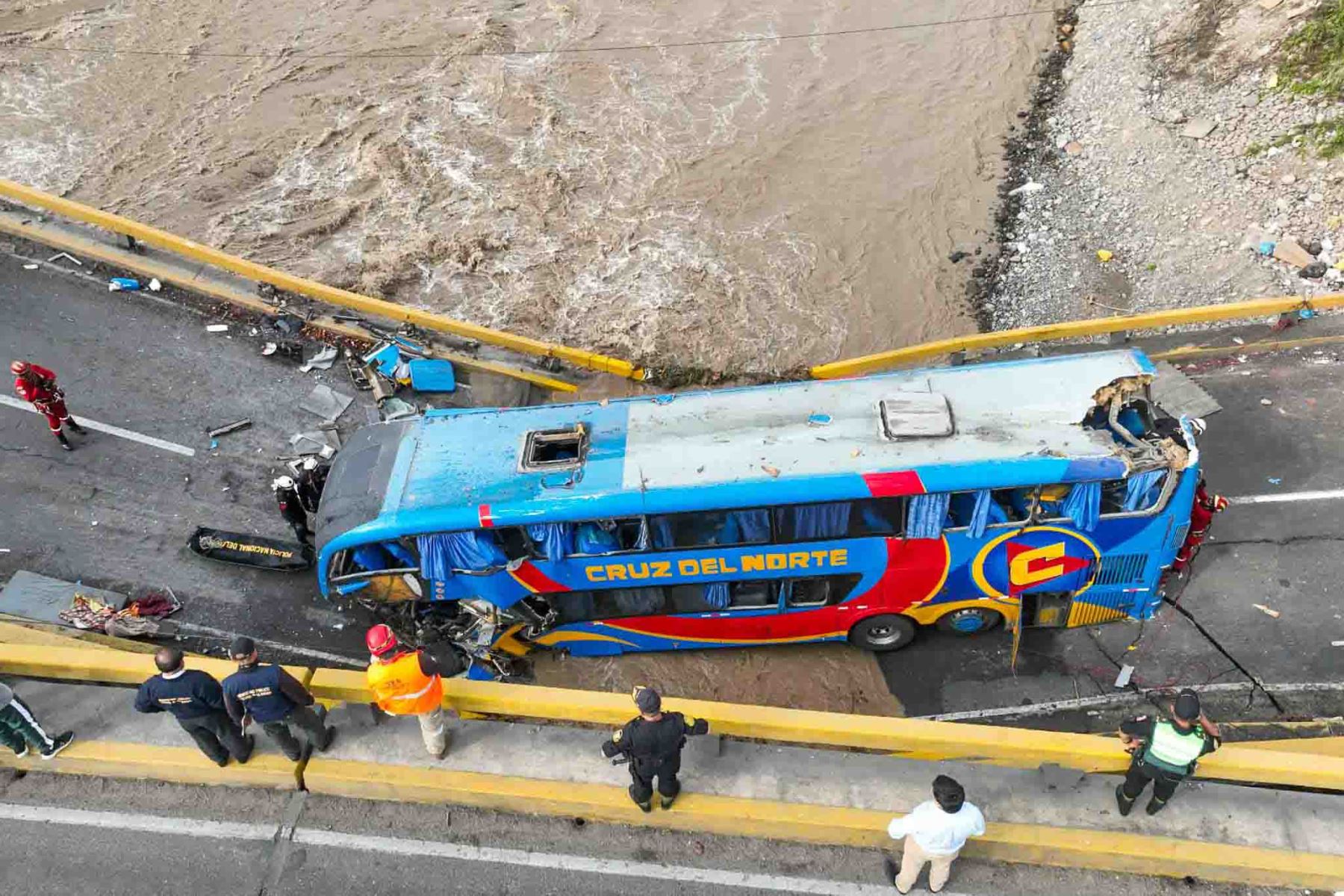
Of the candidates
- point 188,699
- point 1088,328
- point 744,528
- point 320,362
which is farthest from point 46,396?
point 1088,328

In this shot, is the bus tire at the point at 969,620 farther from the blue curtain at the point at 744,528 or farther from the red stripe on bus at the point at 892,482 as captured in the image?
the blue curtain at the point at 744,528

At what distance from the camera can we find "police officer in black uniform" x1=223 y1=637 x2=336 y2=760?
624 centimetres

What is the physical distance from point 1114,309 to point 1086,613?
778 cm

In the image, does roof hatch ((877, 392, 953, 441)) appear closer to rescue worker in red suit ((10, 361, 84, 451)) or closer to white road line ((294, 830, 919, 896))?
white road line ((294, 830, 919, 896))

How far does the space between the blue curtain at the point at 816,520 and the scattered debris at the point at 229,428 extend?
8616mm

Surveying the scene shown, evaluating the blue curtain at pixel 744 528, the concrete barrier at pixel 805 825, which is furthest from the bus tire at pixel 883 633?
the concrete barrier at pixel 805 825

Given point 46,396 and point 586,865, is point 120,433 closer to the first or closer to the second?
point 46,396

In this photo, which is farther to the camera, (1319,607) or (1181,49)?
(1181,49)

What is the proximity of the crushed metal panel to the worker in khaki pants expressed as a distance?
1029cm

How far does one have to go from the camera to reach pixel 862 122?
2225 centimetres

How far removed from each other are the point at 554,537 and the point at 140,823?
13.3 feet

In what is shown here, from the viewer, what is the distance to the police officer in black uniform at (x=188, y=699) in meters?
6.23

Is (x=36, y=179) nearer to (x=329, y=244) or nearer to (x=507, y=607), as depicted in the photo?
(x=329, y=244)

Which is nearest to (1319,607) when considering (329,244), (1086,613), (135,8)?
(1086,613)
